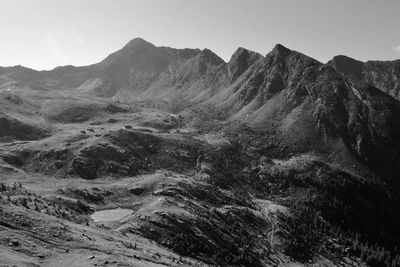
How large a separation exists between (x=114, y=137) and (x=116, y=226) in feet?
312

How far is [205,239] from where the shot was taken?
374ft

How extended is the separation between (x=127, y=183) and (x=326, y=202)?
92.8m

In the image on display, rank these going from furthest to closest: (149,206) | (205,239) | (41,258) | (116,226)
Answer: (149,206) → (205,239) → (116,226) → (41,258)

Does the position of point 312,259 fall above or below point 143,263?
below

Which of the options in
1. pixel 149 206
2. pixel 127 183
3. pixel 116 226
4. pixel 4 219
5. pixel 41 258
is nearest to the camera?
pixel 41 258

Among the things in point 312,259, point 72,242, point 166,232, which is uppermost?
point 72,242

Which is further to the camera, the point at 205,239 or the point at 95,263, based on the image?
the point at 205,239

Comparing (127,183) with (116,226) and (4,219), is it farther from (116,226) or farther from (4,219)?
(4,219)

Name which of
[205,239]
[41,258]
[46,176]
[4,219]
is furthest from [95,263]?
[46,176]

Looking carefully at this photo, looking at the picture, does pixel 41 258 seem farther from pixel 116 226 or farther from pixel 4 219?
pixel 116 226

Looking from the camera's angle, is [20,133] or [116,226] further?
[20,133]

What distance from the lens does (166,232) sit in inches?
4281

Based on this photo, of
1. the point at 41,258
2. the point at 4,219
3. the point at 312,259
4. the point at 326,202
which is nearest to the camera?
the point at 41,258

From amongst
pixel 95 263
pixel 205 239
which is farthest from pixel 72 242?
pixel 205 239
